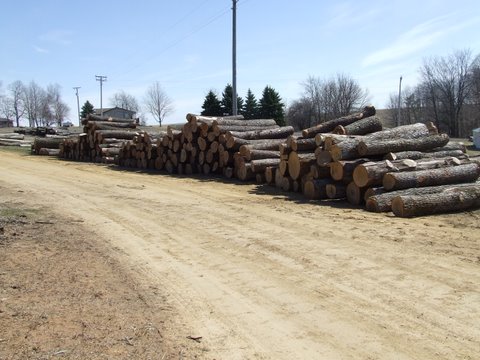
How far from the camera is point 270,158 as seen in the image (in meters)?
15.9

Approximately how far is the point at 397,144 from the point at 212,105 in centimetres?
4816

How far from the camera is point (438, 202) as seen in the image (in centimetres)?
982

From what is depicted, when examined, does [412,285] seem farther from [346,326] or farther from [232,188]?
[232,188]

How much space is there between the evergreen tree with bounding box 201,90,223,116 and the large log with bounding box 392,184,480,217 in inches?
1940

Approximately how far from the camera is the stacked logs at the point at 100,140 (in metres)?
25.6

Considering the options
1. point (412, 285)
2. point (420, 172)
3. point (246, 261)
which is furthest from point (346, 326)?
point (420, 172)

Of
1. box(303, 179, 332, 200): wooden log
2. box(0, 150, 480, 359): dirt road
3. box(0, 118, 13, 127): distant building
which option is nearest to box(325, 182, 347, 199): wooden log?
box(303, 179, 332, 200): wooden log

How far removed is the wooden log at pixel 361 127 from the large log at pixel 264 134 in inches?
154

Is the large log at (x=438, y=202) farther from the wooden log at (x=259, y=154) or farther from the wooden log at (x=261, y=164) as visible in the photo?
the wooden log at (x=259, y=154)

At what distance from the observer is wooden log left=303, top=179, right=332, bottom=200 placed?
470 inches

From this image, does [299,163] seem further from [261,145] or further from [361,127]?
[261,145]

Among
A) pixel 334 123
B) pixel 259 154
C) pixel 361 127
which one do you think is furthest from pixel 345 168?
pixel 259 154

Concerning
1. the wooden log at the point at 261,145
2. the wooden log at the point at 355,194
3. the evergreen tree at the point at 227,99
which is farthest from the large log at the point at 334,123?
the evergreen tree at the point at 227,99

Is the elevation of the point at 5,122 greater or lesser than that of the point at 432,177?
greater
